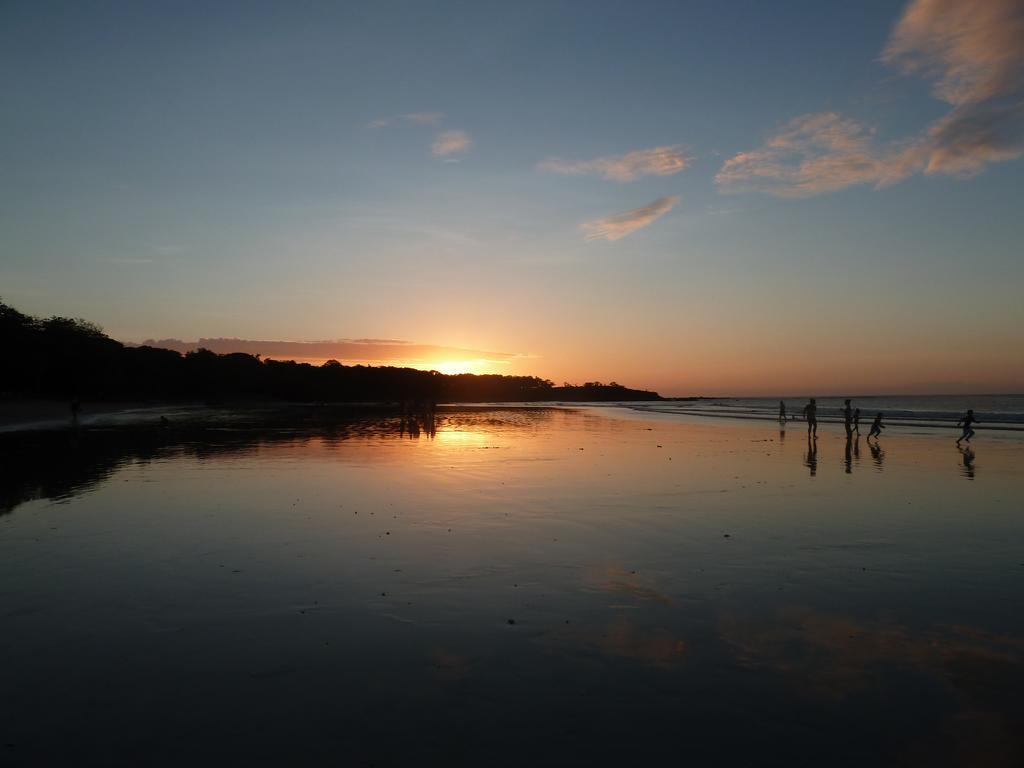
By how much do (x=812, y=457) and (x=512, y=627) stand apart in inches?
925

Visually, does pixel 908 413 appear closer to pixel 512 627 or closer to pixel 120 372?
pixel 512 627

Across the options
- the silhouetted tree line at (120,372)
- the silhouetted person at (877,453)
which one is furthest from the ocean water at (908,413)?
the silhouetted tree line at (120,372)

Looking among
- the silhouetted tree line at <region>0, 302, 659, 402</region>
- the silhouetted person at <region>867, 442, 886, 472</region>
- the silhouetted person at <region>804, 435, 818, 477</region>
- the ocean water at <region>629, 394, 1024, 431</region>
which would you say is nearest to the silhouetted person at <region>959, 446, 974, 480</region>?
the silhouetted person at <region>867, 442, 886, 472</region>

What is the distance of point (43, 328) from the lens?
11256 centimetres

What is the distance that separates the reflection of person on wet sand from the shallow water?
5.00 meters

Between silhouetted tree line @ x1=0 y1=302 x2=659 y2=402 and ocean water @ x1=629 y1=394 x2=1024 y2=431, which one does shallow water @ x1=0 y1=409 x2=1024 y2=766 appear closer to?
ocean water @ x1=629 y1=394 x2=1024 y2=431

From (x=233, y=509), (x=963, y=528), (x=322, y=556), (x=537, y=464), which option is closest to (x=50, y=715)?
(x=322, y=556)

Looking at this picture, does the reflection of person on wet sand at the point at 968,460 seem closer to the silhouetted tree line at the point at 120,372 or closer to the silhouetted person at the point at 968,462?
the silhouetted person at the point at 968,462

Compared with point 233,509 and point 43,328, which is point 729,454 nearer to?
point 233,509

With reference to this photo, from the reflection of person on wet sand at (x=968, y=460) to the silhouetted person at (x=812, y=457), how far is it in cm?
466

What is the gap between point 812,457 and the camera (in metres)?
27.8

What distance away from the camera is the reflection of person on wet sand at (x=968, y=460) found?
22.2 metres

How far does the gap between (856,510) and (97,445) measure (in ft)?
114

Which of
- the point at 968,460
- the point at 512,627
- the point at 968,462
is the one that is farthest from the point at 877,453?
the point at 512,627
